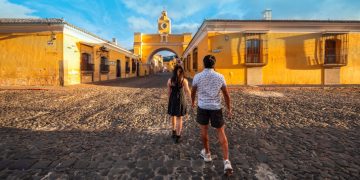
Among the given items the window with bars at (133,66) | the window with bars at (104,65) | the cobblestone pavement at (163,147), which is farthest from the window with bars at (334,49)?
the window with bars at (133,66)

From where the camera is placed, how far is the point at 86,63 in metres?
16.5

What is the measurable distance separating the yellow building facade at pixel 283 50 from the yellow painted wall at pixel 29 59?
1041 cm

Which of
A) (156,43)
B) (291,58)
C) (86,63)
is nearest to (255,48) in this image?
(291,58)

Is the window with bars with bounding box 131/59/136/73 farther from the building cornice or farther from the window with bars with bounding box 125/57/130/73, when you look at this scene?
the building cornice

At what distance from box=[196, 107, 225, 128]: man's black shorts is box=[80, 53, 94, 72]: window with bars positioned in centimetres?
1544

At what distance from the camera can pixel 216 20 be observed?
1307 centimetres

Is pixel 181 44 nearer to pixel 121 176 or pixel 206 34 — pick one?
pixel 206 34

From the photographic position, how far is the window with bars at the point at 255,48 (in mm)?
13367

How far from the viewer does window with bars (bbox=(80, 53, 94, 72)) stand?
52.1ft

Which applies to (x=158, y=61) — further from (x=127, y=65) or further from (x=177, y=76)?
(x=177, y=76)

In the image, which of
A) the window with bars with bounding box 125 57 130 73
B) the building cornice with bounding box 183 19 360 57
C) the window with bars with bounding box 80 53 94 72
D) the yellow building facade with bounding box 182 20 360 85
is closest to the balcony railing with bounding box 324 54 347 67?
the yellow building facade with bounding box 182 20 360 85

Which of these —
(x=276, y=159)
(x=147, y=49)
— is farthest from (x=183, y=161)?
(x=147, y=49)

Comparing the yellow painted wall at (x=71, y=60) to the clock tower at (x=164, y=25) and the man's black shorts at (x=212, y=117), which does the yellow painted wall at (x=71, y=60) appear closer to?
the man's black shorts at (x=212, y=117)

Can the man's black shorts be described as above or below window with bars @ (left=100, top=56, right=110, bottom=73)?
below
